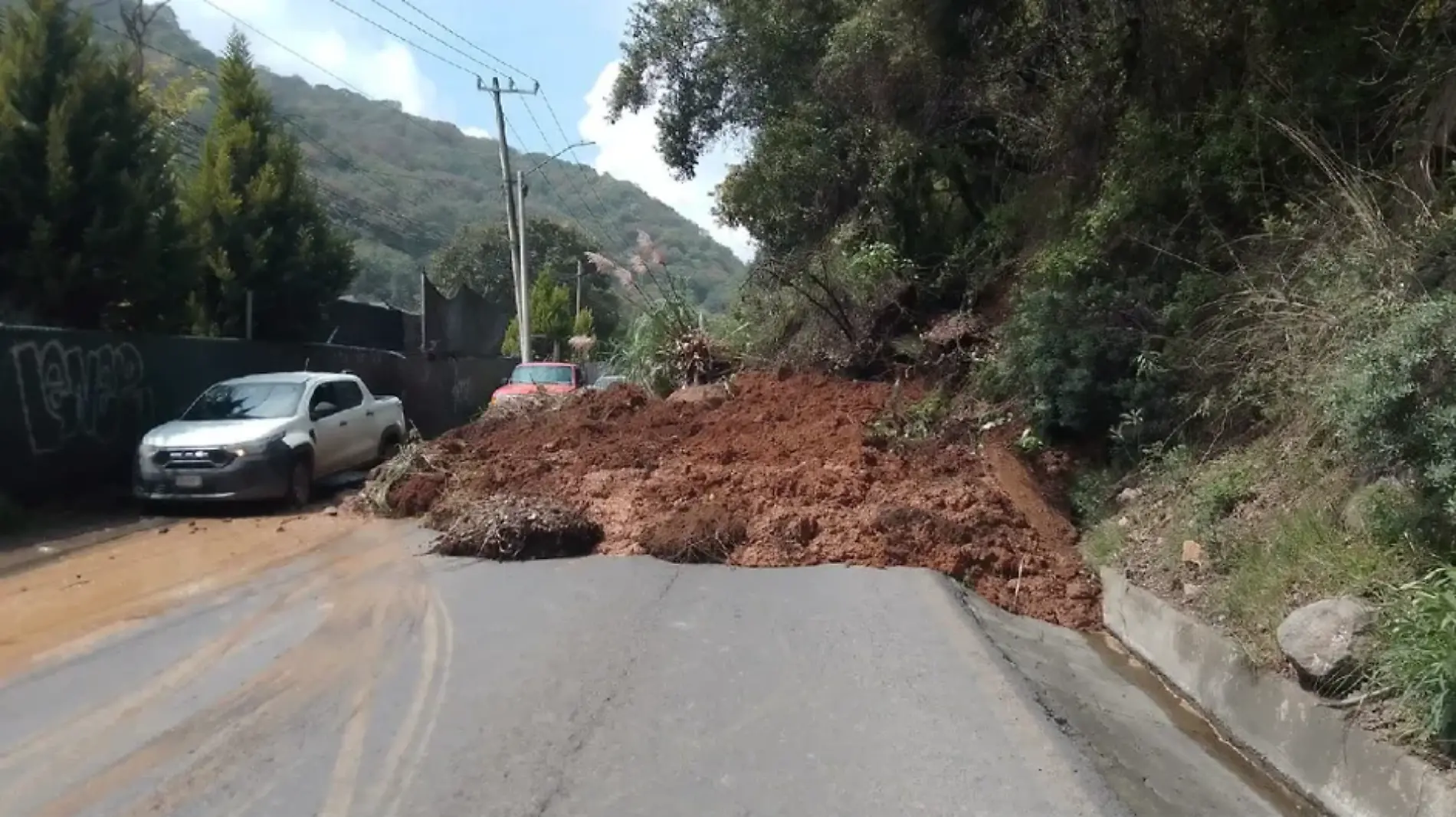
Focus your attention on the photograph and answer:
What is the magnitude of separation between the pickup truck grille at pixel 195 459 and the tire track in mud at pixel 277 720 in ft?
16.1

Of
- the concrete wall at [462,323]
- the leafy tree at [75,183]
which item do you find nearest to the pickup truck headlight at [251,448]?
the leafy tree at [75,183]

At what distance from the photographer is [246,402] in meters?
15.1

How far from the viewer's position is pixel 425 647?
7.71 m

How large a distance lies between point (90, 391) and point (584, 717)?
11001mm

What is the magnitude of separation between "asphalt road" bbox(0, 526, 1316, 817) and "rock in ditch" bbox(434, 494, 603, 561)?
1342mm

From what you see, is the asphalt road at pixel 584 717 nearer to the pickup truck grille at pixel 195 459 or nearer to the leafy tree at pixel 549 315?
the pickup truck grille at pixel 195 459

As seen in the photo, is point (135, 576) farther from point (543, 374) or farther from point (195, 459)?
point (543, 374)

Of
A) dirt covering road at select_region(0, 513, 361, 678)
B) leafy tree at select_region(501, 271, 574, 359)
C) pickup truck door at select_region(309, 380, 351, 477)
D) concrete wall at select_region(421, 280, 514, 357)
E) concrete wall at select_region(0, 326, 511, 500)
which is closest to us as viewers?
dirt covering road at select_region(0, 513, 361, 678)

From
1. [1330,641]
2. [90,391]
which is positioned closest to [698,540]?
[1330,641]

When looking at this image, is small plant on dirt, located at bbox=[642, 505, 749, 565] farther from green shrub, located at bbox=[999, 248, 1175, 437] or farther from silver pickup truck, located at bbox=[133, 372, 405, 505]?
silver pickup truck, located at bbox=[133, 372, 405, 505]

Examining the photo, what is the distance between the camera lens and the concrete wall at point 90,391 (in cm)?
1352

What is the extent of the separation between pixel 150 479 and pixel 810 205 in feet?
31.9

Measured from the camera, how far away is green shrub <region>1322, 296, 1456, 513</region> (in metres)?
6.05

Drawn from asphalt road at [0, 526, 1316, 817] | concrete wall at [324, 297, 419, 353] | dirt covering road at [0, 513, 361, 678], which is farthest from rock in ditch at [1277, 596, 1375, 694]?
concrete wall at [324, 297, 419, 353]
